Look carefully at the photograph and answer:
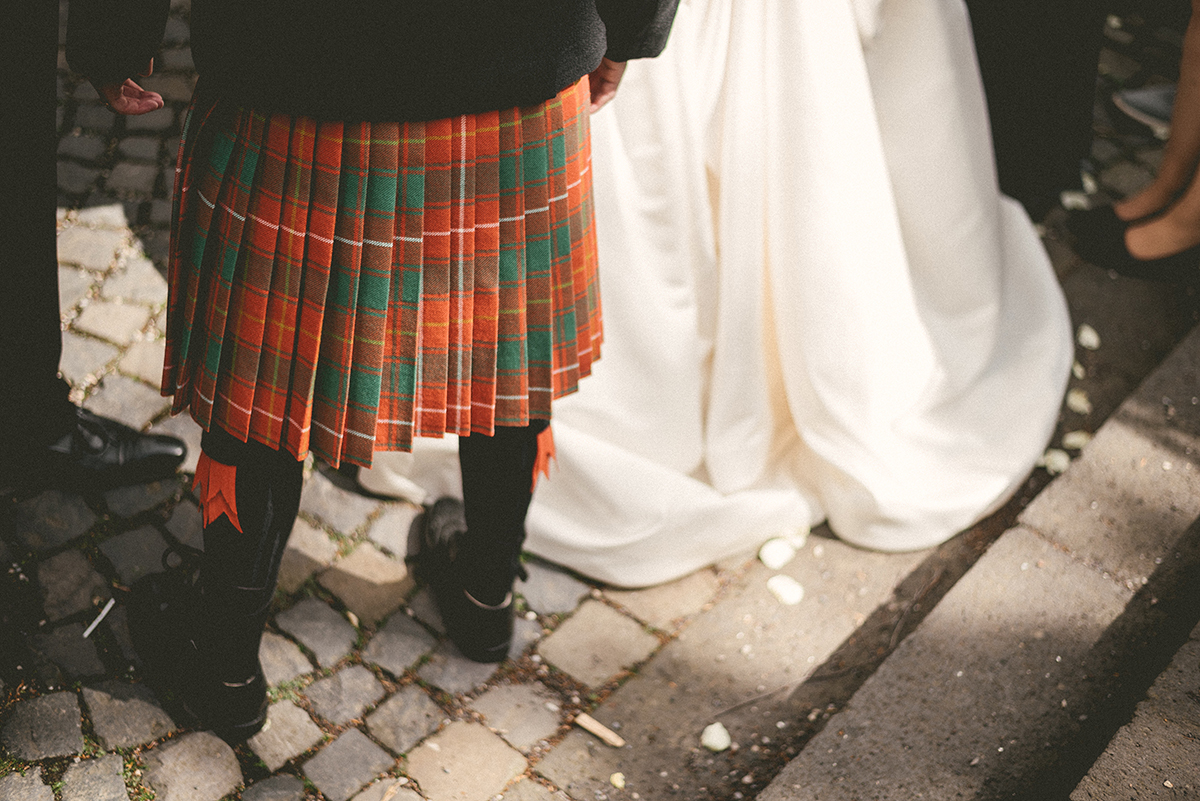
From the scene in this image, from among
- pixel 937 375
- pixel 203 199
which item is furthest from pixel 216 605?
pixel 937 375

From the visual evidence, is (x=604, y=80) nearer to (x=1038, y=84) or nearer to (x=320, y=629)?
(x=320, y=629)

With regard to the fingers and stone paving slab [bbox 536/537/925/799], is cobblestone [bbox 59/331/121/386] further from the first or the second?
stone paving slab [bbox 536/537/925/799]

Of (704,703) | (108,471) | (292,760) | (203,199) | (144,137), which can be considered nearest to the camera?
(203,199)

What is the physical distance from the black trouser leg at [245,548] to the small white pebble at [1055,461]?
1958 mm

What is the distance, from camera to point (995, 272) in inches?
98.0

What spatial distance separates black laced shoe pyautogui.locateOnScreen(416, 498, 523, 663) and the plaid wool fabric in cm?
61

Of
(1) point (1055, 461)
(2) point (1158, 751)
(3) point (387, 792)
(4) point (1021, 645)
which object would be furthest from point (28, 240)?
(1) point (1055, 461)

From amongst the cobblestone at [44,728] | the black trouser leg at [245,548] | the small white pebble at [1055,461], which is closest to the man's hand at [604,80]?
the black trouser leg at [245,548]

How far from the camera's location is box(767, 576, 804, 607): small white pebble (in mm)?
2264

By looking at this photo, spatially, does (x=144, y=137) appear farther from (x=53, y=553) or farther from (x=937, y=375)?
(x=937, y=375)

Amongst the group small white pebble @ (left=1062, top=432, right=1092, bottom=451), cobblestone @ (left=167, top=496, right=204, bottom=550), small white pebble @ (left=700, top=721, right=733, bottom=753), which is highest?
small white pebble @ (left=1062, top=432, right=1092, bottom=451)

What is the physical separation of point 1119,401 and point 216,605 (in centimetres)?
245

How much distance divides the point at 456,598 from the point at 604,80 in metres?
1.07

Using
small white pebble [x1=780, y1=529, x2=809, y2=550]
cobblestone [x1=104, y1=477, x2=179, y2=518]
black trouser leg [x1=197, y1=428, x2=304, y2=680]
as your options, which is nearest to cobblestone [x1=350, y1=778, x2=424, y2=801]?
black trouser leg [x1=197, y1=428, x2=304, y2=680]
